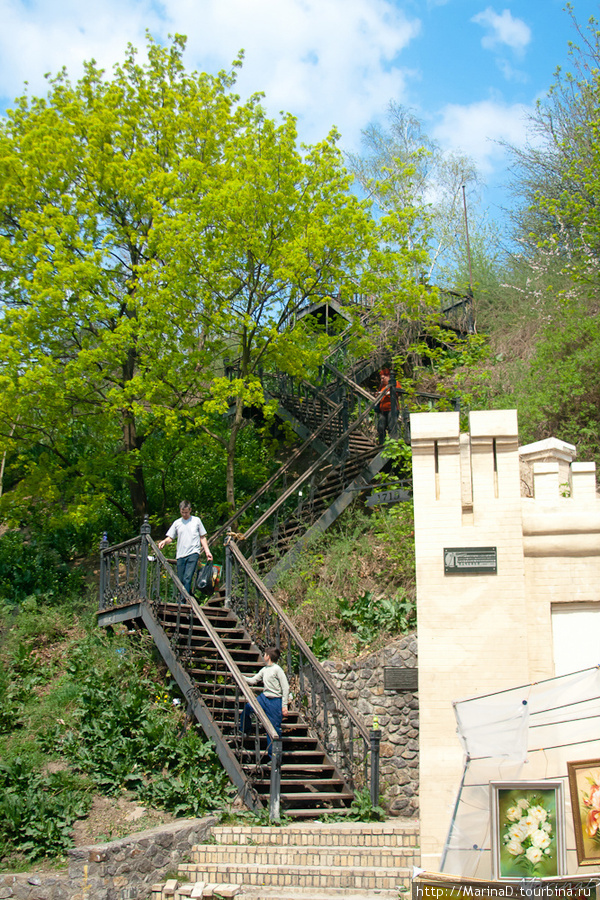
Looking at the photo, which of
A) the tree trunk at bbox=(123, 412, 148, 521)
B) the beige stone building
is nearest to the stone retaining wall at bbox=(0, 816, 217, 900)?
the beige stone building

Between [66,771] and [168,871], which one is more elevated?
[66,771]

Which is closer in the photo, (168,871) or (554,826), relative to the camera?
(554,826)

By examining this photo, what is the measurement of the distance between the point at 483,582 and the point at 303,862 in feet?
11.4

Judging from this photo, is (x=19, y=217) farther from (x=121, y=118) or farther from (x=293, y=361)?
(x=293, y=361)

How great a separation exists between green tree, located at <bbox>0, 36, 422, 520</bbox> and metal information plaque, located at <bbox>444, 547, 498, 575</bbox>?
7.51 metres

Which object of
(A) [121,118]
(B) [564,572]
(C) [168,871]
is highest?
(A) [121,118]

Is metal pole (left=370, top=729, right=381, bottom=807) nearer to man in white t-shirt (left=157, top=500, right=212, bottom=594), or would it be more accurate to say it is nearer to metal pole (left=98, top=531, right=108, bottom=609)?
man in white t-shirt (left=157, top=500, right=212, bottom=594)

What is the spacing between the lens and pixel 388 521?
521 inches

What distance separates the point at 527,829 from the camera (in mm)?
6125

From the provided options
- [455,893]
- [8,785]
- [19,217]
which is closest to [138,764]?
[8,785]

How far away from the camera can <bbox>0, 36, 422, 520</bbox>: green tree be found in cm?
1423

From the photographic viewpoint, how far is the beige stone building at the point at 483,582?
6.98m

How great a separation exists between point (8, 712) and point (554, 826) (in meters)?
7.94

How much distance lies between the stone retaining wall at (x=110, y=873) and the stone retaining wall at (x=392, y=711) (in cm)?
297
